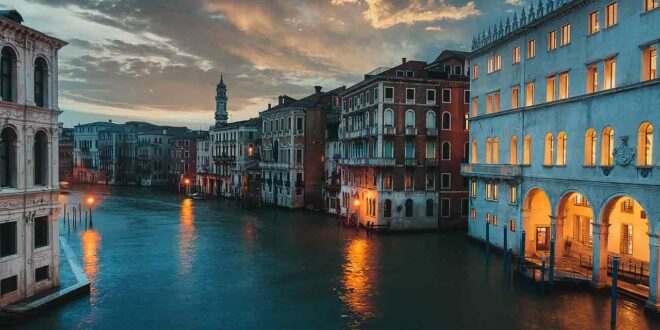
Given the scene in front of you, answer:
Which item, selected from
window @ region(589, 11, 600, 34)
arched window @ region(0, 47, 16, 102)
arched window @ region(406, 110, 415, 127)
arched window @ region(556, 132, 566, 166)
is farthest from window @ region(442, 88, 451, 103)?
arched window @ region(0, 47, 16, 102)

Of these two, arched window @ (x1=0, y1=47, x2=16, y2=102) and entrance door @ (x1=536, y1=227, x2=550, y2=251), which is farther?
entrance door @ (x1=536, y1=227, x2=550, y2=251)

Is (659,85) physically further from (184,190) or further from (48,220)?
(184,190)

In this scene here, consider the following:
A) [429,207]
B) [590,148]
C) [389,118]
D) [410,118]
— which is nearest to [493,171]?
[590,148]

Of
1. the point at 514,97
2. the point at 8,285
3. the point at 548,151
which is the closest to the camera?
the point at 8,285

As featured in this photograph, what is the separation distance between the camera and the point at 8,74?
20.5m

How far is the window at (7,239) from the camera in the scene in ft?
66.0

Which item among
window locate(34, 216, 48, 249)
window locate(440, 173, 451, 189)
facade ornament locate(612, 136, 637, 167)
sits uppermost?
facade ornament locate(612, 136, 637, 167)

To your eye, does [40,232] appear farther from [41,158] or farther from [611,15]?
[611,15]

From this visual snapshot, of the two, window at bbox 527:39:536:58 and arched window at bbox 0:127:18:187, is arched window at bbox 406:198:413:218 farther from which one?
arched window at bbox 0:127:18:187

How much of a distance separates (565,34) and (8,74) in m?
27.7

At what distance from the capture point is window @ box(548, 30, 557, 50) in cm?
2975

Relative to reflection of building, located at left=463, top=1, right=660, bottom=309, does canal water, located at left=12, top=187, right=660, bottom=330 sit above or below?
below

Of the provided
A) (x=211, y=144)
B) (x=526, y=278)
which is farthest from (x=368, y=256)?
(x=211, y=144)

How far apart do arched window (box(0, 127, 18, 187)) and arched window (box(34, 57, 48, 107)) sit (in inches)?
84.8
